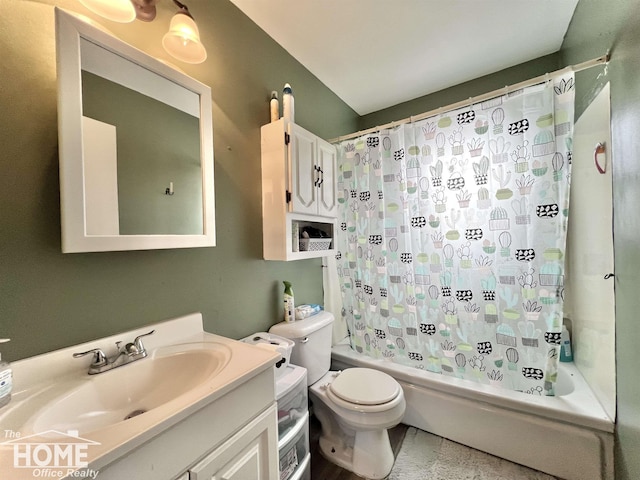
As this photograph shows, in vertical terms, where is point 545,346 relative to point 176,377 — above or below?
below

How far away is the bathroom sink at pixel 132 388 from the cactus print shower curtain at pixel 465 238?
1.24 m

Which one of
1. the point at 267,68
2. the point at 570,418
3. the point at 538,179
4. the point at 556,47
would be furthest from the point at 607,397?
the point at 267,68

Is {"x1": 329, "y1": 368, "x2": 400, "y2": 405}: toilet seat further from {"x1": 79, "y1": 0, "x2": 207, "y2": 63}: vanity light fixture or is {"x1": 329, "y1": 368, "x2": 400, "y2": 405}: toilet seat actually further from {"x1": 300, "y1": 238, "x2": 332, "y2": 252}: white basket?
{"x1": 79, "y1": 0, "x2": 207, "y2": 63}: vanity light fixture

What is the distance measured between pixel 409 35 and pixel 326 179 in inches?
39.0

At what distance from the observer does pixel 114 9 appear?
818 millimetres

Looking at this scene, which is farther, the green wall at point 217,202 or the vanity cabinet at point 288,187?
the vanity cabinet at point 288,187

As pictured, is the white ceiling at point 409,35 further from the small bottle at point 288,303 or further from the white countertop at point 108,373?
the white countertop at point 108,373

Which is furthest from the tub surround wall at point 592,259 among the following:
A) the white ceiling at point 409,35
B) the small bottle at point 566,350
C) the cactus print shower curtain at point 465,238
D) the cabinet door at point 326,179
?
the cabinet door at point 326,179

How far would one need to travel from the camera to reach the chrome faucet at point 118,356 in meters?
0.79

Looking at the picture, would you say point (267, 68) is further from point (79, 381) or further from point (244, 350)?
point (79, 381)

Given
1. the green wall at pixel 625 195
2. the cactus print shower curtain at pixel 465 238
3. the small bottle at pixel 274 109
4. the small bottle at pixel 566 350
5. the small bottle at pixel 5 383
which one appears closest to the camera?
the small bottle at pixel 5 383

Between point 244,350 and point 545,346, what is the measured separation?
155 cm

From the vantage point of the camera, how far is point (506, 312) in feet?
4.70

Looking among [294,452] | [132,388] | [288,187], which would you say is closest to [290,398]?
[294,452]
